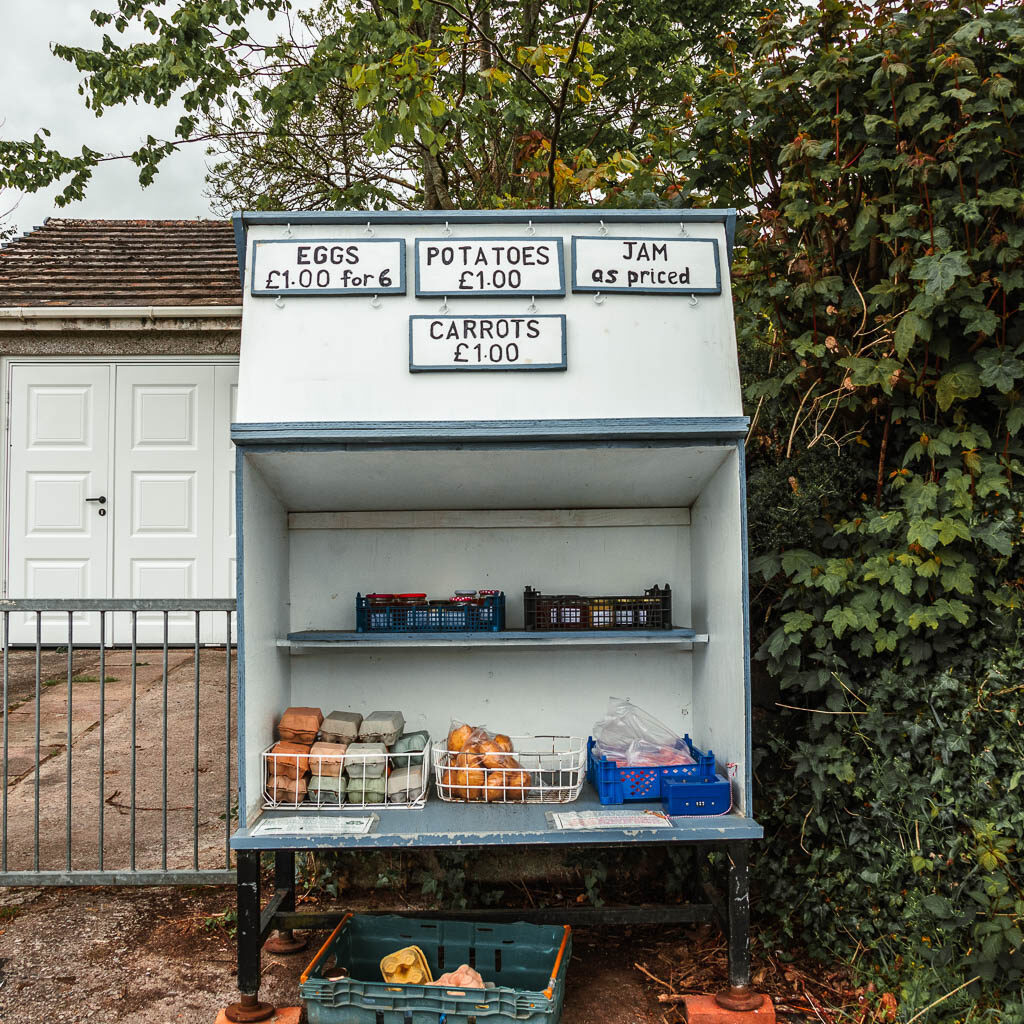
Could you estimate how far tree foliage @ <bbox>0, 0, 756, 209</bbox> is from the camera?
5.10 m

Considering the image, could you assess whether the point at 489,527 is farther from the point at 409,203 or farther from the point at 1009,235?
the point at 409,203

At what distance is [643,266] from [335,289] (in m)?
1.07

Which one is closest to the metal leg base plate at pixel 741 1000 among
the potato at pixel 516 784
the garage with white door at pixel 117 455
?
the potato at pixel 516 784

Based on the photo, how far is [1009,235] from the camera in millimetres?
3029

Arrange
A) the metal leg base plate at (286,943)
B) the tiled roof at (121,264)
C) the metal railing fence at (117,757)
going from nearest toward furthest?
the metal leg base plate at (286,943) → the metal railing fence at (117,757) → the tiled roof at (121,264)

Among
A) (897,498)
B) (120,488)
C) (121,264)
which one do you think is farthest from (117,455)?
(897,498)

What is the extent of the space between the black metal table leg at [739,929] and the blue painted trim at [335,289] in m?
2.22

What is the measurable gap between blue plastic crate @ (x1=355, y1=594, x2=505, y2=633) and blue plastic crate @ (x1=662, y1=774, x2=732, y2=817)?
2.94ft

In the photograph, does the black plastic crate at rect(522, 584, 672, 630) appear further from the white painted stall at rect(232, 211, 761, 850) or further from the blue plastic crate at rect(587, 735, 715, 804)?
the blue plastic crate at rect(587, 735, 715, 804)

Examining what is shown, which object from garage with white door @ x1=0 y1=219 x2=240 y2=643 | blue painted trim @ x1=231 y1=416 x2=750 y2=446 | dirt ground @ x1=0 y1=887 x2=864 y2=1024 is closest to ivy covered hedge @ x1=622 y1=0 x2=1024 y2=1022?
dirt ground @ x1=0 y1=887 x2=864 y2=1024

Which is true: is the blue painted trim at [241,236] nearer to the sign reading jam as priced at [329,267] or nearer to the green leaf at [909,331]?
the sign reading jam as priced at [329,267]

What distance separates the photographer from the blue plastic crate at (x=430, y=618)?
3400 mm

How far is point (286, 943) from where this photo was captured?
3.45 metres

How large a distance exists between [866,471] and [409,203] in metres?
6.91
